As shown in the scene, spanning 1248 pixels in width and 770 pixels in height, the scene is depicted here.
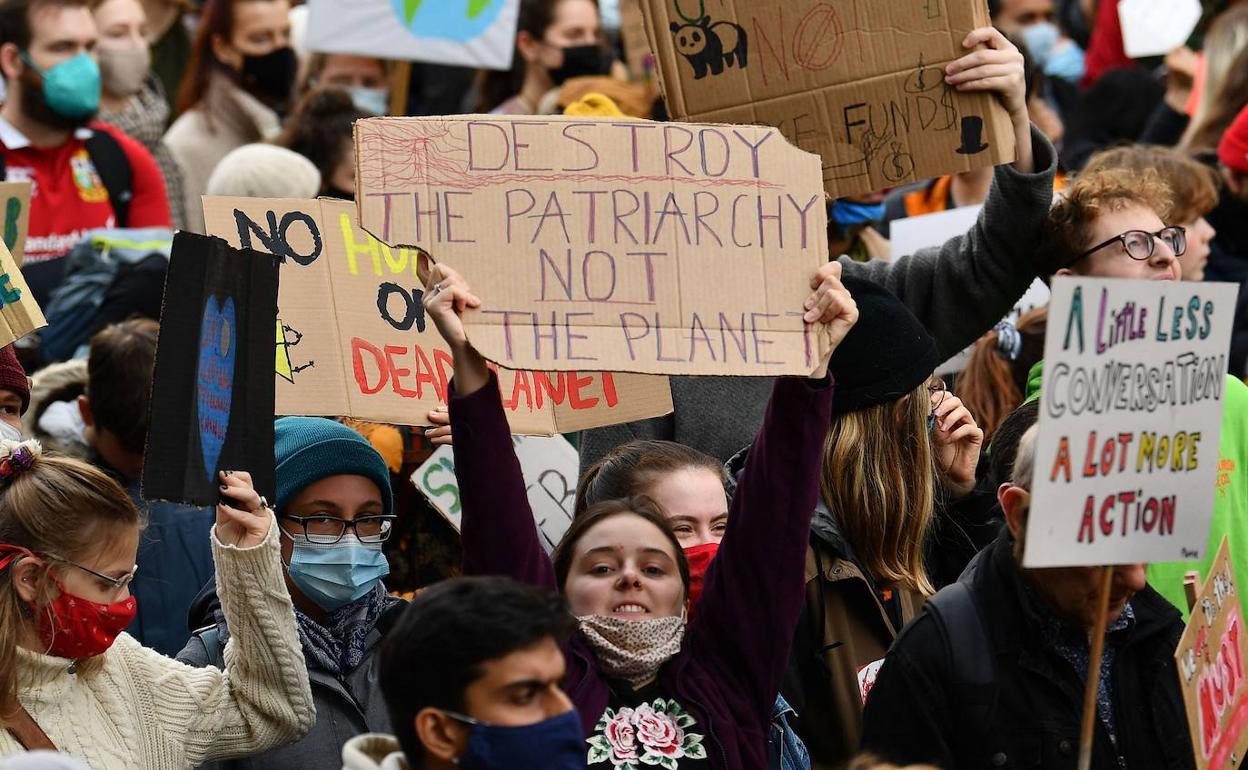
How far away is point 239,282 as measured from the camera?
414cm

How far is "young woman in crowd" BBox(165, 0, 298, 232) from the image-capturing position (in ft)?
29.3

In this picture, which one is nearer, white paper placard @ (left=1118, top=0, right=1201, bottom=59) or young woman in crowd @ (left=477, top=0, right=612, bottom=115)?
young woman in crowd @ (left=477, top=0, right=612, bottom=115)

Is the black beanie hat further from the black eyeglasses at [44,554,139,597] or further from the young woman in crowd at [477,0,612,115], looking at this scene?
the young woman in crowd at [477,0,612,115]

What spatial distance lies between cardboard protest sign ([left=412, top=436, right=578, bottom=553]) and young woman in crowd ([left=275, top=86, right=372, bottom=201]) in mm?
2356

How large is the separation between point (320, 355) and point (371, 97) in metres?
4.95

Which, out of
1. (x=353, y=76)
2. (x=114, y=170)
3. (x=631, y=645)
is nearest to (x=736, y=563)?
(x=631, y=645)

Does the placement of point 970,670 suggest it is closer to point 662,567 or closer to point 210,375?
point 662,567

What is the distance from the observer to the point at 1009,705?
382cm

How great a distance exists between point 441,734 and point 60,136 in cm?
481

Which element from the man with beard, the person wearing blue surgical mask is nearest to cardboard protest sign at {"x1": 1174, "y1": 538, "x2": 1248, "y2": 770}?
the man with beard

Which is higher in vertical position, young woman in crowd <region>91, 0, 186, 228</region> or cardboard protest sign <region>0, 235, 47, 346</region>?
cardboard protest sign <region>0, 235, 47, 346</region>

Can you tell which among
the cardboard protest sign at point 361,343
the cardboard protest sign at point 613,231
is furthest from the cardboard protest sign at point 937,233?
the cardboard protest sign at point 613,231

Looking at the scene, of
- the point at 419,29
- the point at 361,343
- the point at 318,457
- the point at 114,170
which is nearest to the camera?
the point at 318,457

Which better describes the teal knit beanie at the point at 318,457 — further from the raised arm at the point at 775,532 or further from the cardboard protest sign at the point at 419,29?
the cardboard protest sign at the point at 419,29
